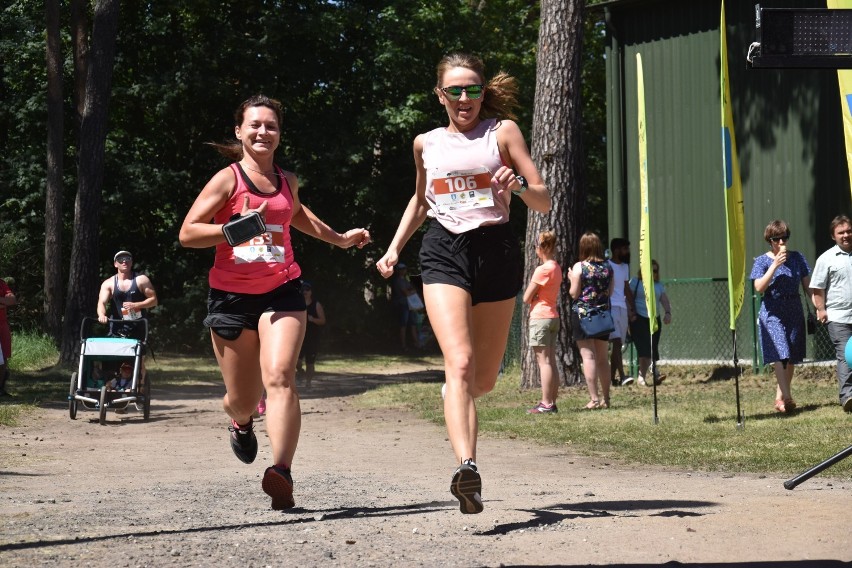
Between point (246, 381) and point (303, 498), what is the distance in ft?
2.56

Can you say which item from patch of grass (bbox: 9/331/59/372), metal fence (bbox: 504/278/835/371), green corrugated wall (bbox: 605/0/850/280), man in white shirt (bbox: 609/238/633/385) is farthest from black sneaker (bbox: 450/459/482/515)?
patch of grass (bbox: 9/331/59/372)

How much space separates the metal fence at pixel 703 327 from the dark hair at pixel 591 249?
5.73 metres

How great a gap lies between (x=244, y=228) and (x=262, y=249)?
11.1 inches

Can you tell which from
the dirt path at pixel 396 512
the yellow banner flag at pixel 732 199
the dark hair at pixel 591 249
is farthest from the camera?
the dark hair at pixel 591 249

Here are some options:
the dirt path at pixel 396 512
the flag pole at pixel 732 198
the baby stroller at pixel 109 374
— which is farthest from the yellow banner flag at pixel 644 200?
the baby stroller at pixel 109 374

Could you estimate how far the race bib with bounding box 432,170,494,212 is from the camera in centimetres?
630

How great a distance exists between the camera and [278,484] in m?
6.35

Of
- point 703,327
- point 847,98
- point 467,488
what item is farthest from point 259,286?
point 703,327

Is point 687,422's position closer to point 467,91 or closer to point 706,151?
point 467,91

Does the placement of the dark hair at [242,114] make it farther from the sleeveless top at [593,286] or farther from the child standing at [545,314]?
the sleeveless top at [593,286]

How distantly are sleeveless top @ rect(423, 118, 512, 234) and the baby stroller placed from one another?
25.8ft

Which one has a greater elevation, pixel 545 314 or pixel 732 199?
pixel 732 199

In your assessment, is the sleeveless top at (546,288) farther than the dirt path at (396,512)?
Yes

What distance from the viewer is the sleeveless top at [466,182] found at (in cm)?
630
